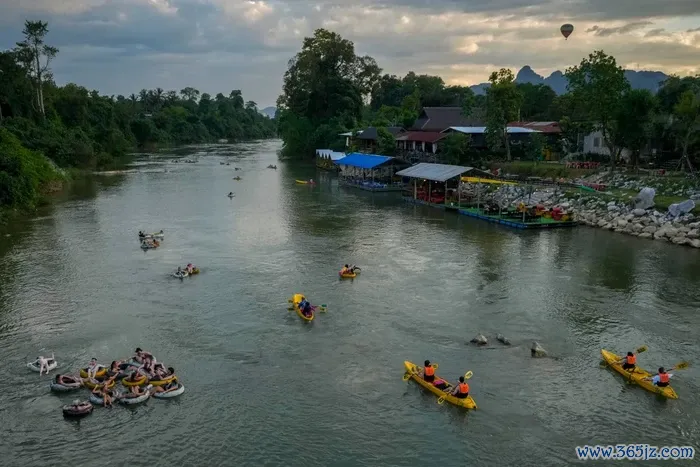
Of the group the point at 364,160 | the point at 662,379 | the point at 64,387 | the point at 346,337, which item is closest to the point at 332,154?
the point at 364,160

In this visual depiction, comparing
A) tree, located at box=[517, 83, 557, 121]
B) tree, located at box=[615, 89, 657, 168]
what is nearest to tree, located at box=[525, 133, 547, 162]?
tree, located at box=[615, 89, 657, 168]

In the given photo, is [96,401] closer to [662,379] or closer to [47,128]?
[662,379]

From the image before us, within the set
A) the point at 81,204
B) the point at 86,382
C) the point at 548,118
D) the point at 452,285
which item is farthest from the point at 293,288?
the point at 548,118

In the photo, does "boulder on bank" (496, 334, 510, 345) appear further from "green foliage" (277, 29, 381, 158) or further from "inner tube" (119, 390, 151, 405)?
"green foliage" (277, 29, 381, 158)

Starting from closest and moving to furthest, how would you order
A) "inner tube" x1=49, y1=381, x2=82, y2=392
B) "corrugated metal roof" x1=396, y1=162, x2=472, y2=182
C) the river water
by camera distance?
1. the river water
2. "inner tube" x1=49, y1=381, x2=82, y2=392
3. "corrugated metal roof" x1=396, y1=162, x2=472, y2=182

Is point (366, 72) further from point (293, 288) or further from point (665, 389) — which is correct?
point (665, 389)
